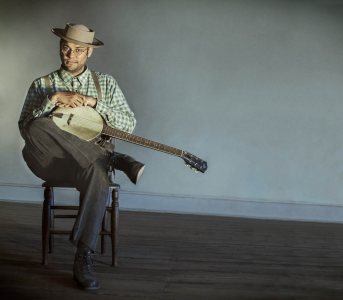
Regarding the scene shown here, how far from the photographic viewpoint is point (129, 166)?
332cm

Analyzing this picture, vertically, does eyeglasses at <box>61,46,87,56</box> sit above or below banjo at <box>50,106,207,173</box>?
above

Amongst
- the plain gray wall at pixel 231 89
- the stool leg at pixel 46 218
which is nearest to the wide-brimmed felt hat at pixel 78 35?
the stool leg at pixel 46 218

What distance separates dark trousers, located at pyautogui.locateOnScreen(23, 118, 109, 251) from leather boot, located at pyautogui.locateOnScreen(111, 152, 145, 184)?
0.08 metres

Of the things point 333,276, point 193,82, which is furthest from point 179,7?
point 333,276

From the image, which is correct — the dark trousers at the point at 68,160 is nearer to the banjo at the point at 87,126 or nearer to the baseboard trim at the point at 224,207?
the banjo at the point at 87,126

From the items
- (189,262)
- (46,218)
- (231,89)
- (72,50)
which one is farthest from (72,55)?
(231,89)

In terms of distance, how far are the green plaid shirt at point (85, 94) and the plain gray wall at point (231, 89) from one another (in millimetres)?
2145

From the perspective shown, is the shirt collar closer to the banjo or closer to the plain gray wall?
the banjo

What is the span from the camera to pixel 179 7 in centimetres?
566

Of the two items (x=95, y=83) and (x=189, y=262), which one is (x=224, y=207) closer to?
(x=189, y=262)

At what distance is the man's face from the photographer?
135 inches

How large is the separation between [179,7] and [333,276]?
3022mm

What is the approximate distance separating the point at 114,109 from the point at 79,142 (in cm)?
32

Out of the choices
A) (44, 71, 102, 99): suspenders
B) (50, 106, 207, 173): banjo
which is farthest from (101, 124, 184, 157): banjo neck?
(44, 71, 102, 99): suspenders
